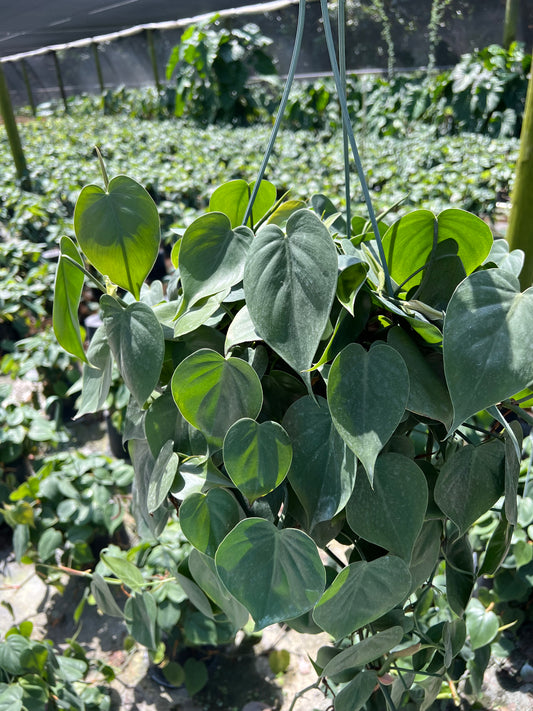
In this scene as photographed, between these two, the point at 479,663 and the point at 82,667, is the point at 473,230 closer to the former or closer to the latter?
the point at 479,663

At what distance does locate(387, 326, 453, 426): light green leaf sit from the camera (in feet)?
1.57

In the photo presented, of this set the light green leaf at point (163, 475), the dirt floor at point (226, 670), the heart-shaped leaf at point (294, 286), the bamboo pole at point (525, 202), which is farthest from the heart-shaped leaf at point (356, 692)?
the bamboo pole at point (525, 202)

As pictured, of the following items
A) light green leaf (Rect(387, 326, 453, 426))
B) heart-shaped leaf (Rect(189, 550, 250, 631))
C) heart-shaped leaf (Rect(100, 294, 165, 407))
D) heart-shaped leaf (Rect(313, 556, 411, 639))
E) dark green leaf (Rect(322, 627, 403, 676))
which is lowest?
dark green leaf (Rect(322, 627, 403, 676))

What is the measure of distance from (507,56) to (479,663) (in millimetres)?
5518

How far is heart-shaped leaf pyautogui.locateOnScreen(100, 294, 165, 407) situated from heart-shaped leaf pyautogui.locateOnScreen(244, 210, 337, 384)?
0.10 m

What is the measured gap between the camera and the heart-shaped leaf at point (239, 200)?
68 cm

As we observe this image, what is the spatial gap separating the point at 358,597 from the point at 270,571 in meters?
0.09

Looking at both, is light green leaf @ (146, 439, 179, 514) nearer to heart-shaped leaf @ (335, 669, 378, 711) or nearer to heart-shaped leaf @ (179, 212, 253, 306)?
heart-shaped leaf @ (179, 212, 253, 306)

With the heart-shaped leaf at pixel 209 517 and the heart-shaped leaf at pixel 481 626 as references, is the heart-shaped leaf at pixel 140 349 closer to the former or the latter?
the heart-shaped leaf at pixel 209 517

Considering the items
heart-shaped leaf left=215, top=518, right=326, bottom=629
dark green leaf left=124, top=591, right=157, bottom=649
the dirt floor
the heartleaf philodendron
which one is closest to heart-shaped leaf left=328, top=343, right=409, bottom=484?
the heartleaf philodendron

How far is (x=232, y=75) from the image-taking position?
24.7ft

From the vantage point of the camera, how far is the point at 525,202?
113 cm

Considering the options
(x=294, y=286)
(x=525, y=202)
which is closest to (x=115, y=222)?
(x=294, y=286)

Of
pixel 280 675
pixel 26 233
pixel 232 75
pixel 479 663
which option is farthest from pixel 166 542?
pixel 232 75
